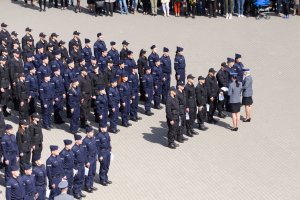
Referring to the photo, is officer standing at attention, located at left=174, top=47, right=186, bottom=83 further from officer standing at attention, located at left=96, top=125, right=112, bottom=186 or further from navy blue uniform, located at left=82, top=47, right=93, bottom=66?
officer standing at attention, located at left=96, top=125, right=112, bottom=186

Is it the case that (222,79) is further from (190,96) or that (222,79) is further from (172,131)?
(172,131)

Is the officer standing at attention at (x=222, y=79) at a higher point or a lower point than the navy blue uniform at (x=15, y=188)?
higher

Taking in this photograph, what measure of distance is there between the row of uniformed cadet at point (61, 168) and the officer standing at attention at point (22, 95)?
9.35 feet

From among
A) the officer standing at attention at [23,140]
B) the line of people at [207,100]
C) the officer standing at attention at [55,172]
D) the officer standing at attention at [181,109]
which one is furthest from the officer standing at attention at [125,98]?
the officer standing at attention at [55,172]

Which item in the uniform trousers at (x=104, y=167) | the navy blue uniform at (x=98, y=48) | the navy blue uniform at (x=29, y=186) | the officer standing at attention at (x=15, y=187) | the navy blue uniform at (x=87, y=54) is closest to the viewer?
the officer standing at attention at (x=15, y=187)

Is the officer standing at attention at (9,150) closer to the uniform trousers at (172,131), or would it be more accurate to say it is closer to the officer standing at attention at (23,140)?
the officer standing at attention at (23,140)

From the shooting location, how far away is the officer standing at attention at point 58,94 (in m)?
18.9

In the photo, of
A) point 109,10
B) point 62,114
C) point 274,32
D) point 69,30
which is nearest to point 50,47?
point 62,114

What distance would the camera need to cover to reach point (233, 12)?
95.0ft

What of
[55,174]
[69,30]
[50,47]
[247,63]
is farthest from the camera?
[69,30]

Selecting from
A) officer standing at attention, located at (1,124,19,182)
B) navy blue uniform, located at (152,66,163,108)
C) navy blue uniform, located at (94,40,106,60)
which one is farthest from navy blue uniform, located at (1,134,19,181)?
navy blue uniform, located at (94,40,106,60)

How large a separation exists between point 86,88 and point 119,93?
2.85 ft

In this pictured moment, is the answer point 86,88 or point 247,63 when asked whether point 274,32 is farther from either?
point 86,88

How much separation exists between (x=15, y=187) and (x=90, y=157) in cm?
201
